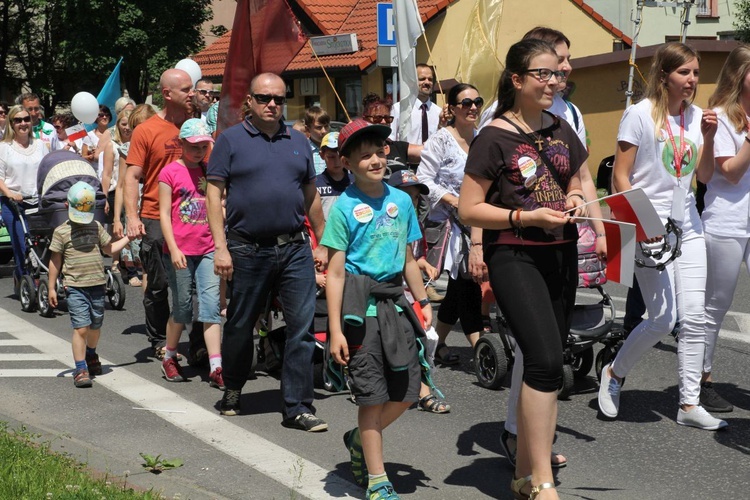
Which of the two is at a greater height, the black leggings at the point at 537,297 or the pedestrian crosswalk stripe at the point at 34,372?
the black leggings at the point at 537,297

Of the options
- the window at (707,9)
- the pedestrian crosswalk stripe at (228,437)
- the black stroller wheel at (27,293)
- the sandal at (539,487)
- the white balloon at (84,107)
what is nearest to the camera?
the sandal at (539,487)

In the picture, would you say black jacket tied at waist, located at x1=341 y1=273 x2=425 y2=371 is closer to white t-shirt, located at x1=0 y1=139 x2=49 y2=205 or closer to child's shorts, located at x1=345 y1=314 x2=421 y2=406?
child's shorts, located at x1=345 y1=314 x2=421 y2=406

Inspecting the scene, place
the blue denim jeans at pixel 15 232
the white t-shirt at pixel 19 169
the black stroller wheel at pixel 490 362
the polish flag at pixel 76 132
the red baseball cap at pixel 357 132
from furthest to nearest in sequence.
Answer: the polish flag at pixel 76 132 < the white t-shirt at pixel 19 169 < the blue denim jeans at pixel 15 232 < the black stroller wheel at pixel 490 362 < the red baseball cap at pixel 357 132

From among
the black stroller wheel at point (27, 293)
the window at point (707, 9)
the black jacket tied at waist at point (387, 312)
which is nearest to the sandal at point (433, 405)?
the black jacket tied at waist at point (387, 312)

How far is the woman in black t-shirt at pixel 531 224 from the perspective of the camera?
4598mm

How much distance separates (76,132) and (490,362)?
1068 cm

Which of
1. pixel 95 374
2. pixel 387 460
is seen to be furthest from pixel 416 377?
pixel 95 374

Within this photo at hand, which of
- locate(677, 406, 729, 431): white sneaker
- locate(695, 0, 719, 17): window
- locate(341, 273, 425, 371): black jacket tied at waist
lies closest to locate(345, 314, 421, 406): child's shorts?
locate(341, 273, 425, 371): black jacket tied at waist

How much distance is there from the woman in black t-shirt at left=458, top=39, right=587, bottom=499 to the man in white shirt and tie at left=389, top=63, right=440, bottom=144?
664 centimetres

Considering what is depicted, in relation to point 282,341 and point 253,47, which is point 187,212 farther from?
point 253,47

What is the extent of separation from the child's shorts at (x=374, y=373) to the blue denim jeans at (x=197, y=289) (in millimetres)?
2622

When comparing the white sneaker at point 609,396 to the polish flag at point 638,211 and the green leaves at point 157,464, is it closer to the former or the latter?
the polish flag at point 638,211

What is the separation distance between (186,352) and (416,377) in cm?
413

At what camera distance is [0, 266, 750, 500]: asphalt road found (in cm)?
524
